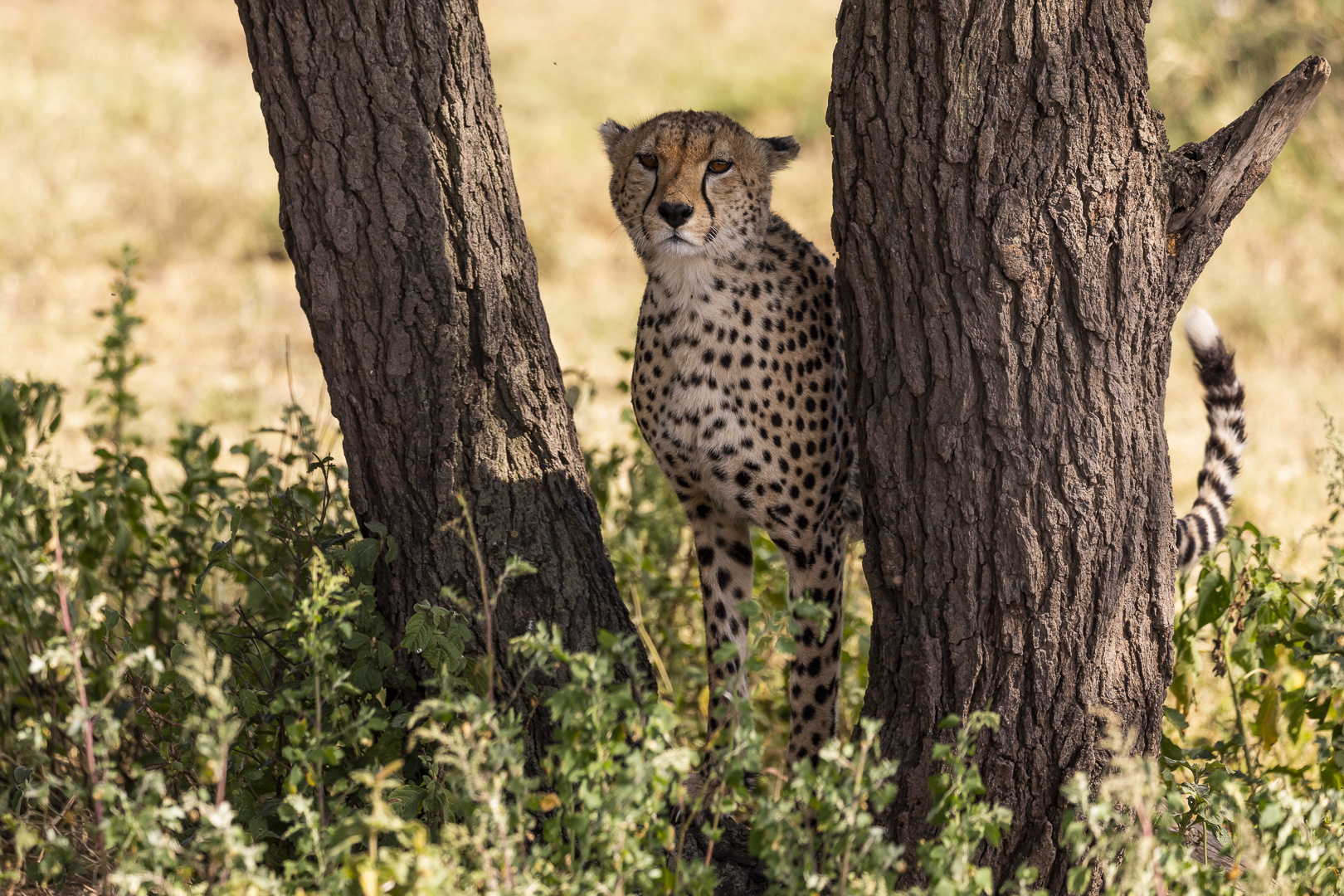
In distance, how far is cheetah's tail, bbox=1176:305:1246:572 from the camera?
2.64 meters

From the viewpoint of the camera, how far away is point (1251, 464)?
4.60 metres

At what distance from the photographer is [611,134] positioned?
2.98 m

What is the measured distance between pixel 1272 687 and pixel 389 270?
1.92 m

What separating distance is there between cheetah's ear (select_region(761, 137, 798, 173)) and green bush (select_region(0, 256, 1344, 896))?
2.90ft

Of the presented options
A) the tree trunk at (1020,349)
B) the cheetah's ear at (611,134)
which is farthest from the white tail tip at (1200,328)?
the cheetah's ear at (611,134)

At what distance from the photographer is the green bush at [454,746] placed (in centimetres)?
160

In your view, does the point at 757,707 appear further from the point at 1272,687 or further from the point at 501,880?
the point at 501,880

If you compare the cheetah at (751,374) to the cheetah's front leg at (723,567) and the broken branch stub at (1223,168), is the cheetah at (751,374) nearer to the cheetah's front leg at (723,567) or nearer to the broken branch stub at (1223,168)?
the cheetah's front leg at (723,567)

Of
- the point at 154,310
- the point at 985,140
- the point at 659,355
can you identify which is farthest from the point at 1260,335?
the point at 154,310

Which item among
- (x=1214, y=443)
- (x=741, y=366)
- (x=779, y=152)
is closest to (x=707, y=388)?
(x=741, y=366)

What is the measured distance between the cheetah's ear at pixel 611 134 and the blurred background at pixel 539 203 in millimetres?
1752

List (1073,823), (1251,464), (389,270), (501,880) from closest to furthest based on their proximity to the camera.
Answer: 1. (1073,823)
2. (501,880)
3. (389,270)
4. (1251,464)

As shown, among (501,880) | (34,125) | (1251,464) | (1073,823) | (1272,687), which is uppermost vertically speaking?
(34,125)

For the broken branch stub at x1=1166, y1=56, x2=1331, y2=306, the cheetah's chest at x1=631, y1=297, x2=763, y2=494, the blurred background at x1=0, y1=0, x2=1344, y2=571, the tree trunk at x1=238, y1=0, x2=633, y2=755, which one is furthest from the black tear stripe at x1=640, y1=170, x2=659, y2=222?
the blurred background at x1=0, y1=0, x2=1344, y2=571
